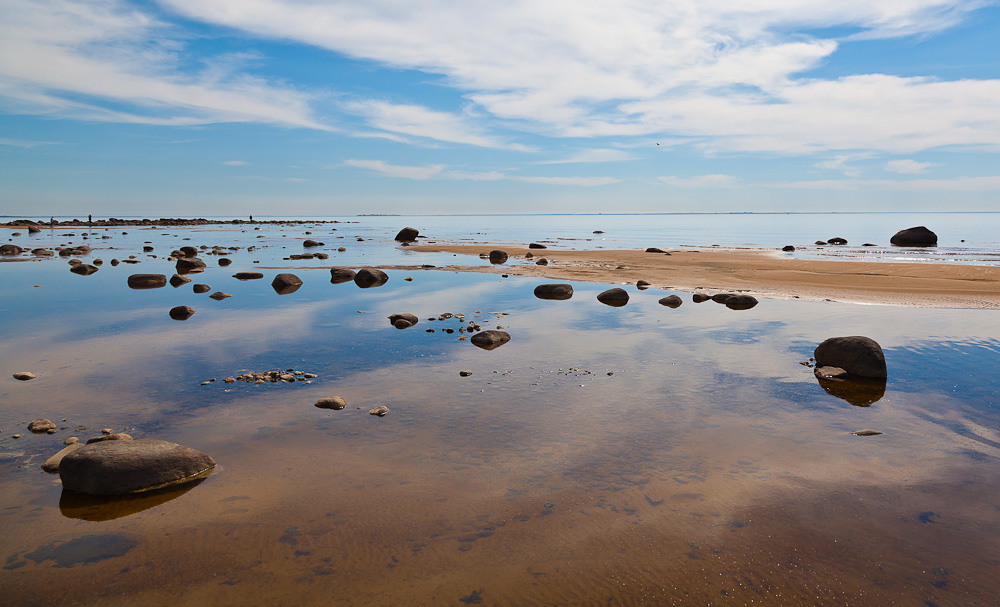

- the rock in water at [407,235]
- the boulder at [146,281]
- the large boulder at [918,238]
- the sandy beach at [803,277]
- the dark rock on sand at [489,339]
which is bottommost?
the boulder at [146,281]

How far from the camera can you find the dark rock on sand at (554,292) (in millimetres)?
22500

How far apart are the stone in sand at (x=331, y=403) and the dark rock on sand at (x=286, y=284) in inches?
644

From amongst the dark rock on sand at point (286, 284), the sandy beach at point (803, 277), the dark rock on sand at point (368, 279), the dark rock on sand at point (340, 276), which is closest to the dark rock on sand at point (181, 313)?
the dark rock on sand at point (286, 284)

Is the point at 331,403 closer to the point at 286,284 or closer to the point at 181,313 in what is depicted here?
the point at 181,313

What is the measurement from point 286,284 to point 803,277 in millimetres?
26588

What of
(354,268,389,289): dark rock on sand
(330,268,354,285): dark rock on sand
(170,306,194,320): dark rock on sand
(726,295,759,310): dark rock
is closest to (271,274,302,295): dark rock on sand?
(330,268,354,285): dark rock on sand

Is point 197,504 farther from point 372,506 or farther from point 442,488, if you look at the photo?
point 442,488

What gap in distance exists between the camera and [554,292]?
2259 centimetres

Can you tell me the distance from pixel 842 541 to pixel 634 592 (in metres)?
2.38

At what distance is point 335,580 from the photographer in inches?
190

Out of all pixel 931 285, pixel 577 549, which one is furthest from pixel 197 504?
pixel 931 285

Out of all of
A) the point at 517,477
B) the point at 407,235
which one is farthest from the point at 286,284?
the point at 407,235

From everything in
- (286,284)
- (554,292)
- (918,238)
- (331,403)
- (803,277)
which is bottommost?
(331,403)

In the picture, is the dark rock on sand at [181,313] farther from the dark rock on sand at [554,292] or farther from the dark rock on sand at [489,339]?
the dark rock on sand at [554,292]
